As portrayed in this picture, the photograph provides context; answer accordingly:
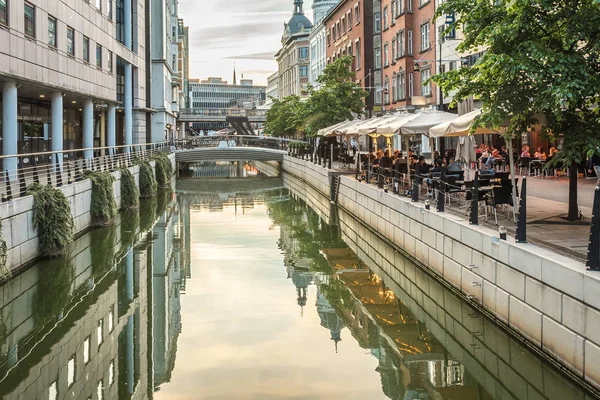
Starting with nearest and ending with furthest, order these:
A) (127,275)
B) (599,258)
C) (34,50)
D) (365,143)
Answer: (599,258)
(127,275)
(34,50)
(365,143)

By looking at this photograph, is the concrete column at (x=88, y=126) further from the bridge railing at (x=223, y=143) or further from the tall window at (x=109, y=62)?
the bridge railing at (x=223, y=143)

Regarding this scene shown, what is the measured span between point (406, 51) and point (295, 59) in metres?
74.8

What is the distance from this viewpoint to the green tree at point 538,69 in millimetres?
13305

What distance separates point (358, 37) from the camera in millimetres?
65188

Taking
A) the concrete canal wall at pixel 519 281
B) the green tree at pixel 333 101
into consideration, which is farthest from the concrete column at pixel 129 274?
the green tree at pixel 333 101

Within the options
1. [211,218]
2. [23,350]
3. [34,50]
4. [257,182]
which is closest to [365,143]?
[257,182]

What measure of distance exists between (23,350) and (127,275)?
672cm

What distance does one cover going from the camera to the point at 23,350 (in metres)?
11.9

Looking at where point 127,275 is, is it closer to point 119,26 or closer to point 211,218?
point 211,218

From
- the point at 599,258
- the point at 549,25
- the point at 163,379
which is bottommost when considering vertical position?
the point at 163,379

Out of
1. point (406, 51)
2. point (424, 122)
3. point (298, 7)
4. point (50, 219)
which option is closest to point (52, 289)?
point (50, 219)

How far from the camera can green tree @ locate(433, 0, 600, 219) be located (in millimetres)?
13305

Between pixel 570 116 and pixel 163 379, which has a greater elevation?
pixel 570 116

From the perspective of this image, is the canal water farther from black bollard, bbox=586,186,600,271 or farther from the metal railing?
the metal railing
